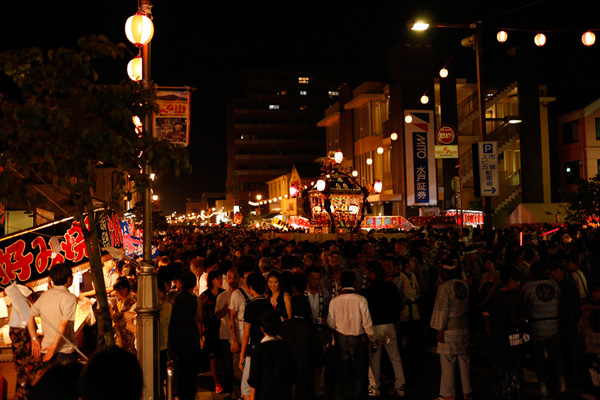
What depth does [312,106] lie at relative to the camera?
10519 cm

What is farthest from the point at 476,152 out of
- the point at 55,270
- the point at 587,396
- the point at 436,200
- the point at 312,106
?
the point at 312,106

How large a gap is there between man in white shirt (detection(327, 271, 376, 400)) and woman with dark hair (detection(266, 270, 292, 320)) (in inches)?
21.8

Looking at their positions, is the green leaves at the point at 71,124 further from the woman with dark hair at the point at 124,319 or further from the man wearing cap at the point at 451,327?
the man wearing cap at the point at 451,327

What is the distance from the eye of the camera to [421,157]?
34.3 metres

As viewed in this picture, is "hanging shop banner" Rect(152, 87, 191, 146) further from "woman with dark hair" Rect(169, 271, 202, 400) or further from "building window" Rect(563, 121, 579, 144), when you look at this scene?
"building window" Rect(563, 121, 579, 144)

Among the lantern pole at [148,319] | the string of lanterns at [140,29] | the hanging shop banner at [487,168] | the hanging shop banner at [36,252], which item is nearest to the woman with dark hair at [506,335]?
the lantern pole at [148,319]

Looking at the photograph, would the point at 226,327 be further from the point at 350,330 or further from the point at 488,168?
the point at 488,168

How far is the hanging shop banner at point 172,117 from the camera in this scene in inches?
293

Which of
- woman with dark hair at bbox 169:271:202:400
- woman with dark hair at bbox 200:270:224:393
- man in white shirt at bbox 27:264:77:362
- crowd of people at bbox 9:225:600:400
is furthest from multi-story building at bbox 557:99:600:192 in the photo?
man in white shirt at bbox 27:264:77:362

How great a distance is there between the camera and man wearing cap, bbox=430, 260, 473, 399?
22.6ft

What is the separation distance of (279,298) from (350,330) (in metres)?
1.03

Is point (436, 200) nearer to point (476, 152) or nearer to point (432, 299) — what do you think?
point (476, 152)

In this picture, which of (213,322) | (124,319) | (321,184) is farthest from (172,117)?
(321,184)

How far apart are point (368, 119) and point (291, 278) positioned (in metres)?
37.3
